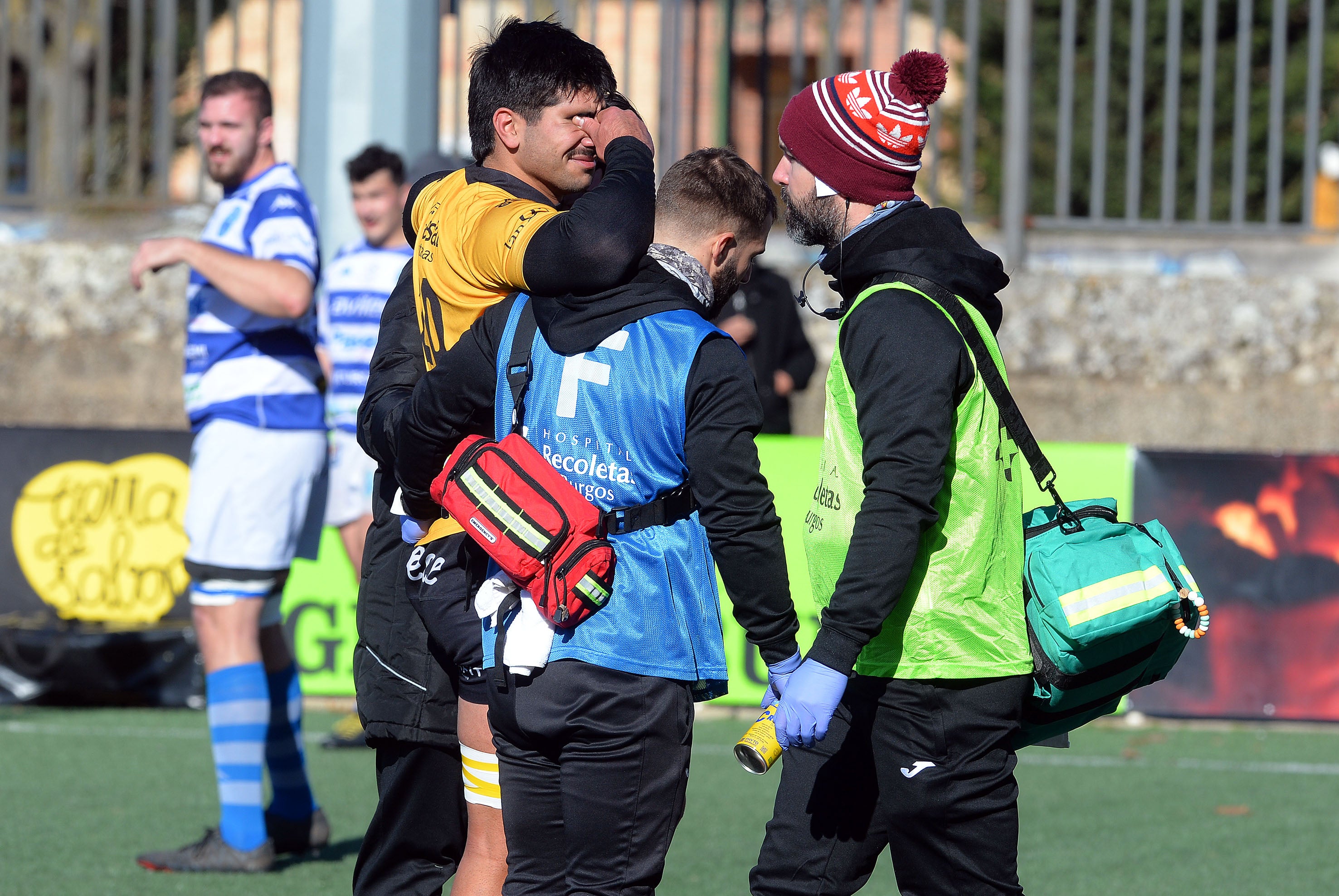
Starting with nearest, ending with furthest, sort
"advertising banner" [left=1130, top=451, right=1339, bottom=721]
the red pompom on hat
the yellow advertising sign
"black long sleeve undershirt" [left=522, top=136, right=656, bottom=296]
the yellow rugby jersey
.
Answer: "black long sleeve undershirt" [left=522, top=136, right=656, bottom=296] < the yellow rugby jersey < the red pompom on hat < "advertising banner" [left=1130, top=451, right=1339, bottom=721] < the yellow advertising sign

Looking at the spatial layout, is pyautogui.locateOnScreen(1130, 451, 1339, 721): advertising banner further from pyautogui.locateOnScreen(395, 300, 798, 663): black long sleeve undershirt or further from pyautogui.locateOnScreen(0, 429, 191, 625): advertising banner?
pyautogui.locateOnScreen(395, 300, 798, 663): black long sleeve undershirt

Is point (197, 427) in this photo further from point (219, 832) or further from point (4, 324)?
point (4, 324)

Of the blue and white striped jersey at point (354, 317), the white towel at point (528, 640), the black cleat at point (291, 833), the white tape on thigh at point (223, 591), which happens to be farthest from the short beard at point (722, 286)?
the blue and white striped jersey at point (354, 317)

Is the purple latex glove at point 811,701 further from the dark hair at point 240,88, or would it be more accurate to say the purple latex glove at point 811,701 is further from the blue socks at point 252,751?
the dark hair at point 240,88

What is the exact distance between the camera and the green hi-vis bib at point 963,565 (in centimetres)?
267

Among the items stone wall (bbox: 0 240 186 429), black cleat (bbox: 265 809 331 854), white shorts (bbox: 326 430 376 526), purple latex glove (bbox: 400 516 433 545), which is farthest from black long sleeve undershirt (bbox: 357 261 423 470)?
stone wall (bbox: 0 240 186 429)

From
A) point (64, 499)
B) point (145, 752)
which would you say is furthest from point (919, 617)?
point (64, 499)

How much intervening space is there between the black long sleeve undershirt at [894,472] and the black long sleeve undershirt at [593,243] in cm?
45

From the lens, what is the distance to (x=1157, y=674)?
9.31 feet

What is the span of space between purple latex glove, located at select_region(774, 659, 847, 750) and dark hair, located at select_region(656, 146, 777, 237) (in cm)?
76

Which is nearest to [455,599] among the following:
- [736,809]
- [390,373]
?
[390,373]

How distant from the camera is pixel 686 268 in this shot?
2629 mm

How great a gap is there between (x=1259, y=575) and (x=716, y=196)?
4610mm

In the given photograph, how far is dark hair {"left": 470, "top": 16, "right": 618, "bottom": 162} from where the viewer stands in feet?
8.70
